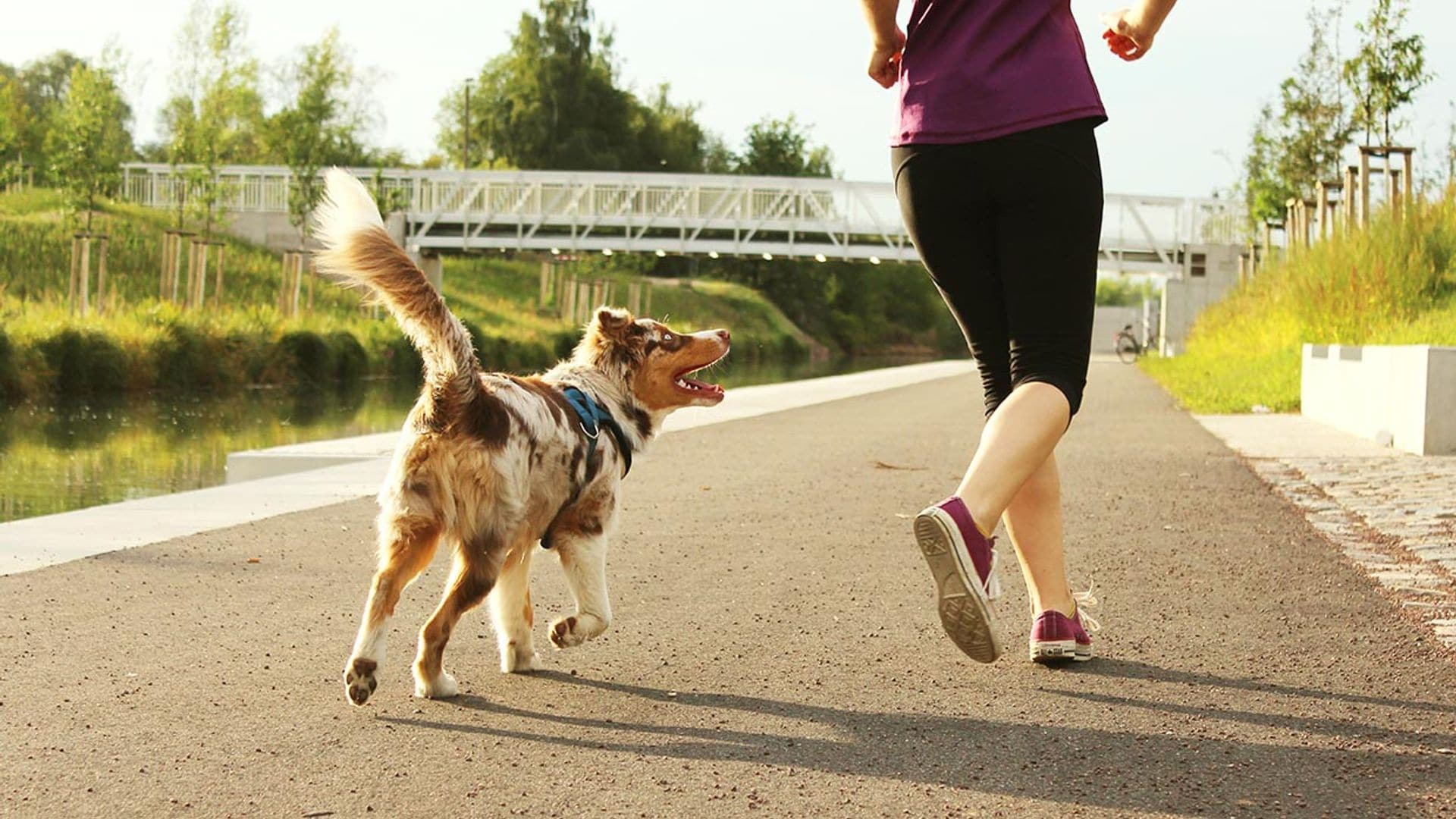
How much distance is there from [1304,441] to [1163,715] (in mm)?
9906

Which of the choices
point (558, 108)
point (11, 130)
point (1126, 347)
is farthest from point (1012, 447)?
point (558, 108)

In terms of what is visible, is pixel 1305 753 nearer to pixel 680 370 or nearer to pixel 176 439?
pixel 680 370

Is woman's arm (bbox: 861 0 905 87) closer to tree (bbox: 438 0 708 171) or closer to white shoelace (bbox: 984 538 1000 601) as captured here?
white shoelace (bbox: 984 538 1000 601)

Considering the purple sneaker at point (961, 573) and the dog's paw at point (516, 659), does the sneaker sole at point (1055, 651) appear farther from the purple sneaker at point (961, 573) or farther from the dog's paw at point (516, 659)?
the dog's paw at point (516, 659)

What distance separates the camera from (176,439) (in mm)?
15859

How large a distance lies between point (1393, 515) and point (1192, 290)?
219ft

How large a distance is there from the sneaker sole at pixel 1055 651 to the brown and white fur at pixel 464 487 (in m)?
1.22

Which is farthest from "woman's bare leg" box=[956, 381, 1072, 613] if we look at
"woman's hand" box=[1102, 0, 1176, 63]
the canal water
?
the canal water

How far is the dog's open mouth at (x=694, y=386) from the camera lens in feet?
17.6

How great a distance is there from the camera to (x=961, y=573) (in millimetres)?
3922

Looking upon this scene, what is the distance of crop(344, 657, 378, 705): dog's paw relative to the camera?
3988 mm

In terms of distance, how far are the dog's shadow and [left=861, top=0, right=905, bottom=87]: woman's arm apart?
5.63 feet

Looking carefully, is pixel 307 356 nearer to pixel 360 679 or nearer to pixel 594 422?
pixel 594 422

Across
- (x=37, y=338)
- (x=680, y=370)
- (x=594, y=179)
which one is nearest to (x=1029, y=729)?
(x=680, y=370)
